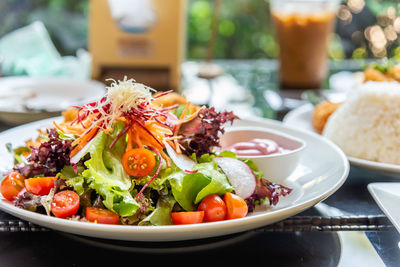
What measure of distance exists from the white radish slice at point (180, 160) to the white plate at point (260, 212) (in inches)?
8.2

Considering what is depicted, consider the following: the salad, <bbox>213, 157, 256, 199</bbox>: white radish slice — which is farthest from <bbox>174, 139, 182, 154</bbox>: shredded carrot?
<bbox>213, 157, 256, 199</bbox>: white radish slice

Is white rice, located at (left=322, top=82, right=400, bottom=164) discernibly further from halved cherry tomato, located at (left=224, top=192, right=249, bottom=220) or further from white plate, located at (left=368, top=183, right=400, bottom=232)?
halved cherry tomato, located at (left=224, top=192, right=249, bottom=220)

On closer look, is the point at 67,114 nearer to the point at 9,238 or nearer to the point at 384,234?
the point at 9,238

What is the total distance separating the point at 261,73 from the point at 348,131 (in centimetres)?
146

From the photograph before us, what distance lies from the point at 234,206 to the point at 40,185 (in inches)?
18.8

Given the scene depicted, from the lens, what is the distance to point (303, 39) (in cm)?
261

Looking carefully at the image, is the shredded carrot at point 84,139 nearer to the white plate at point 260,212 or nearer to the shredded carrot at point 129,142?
the shredded carrot at point 129,142

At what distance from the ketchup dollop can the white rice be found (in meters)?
0.28

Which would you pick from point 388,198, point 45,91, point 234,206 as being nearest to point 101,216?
point 234,206

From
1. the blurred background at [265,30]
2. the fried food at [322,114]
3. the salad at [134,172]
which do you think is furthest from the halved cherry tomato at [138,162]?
the blurred background at [265,30]

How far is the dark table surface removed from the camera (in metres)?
1.10

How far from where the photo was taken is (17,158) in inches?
56.4

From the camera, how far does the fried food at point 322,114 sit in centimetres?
187

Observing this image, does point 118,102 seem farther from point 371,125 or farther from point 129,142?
point 371,125
